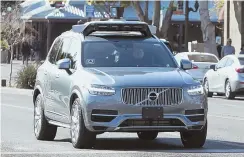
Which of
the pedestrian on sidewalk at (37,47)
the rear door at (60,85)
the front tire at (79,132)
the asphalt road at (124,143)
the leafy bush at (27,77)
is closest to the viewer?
the asphalt road at (124,143)

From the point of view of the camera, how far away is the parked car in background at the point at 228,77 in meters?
27.6

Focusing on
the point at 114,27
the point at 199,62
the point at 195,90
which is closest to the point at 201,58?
the point at 199,62

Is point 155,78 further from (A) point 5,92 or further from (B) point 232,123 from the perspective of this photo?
(A) point 5,92

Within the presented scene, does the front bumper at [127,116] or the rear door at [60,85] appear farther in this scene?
the rear door at [60,85]

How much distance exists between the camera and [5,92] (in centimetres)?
3403

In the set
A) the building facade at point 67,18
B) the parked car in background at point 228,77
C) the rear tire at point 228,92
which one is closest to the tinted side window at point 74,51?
the parked car in background at point 228,77

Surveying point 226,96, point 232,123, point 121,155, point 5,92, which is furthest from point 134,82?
point 5,92

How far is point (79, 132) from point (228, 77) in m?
16.5

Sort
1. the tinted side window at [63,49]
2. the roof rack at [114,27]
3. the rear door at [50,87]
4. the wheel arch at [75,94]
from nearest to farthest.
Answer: the wheel arch at [75,94], the roof rack at [114,27], the rear door at [50,87], the tinted side window at [63,49]

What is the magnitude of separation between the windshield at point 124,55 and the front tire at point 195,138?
1200mm

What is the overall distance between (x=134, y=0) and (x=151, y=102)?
30.8 meters

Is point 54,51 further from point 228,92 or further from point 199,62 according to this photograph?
point 199,62

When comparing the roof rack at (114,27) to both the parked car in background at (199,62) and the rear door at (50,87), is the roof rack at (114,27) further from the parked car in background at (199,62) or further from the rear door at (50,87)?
the parked car in background at (199,62)

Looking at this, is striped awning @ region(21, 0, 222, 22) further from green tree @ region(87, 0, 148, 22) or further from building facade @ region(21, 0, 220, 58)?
green tree @ region(87, 0, 148, 22)
